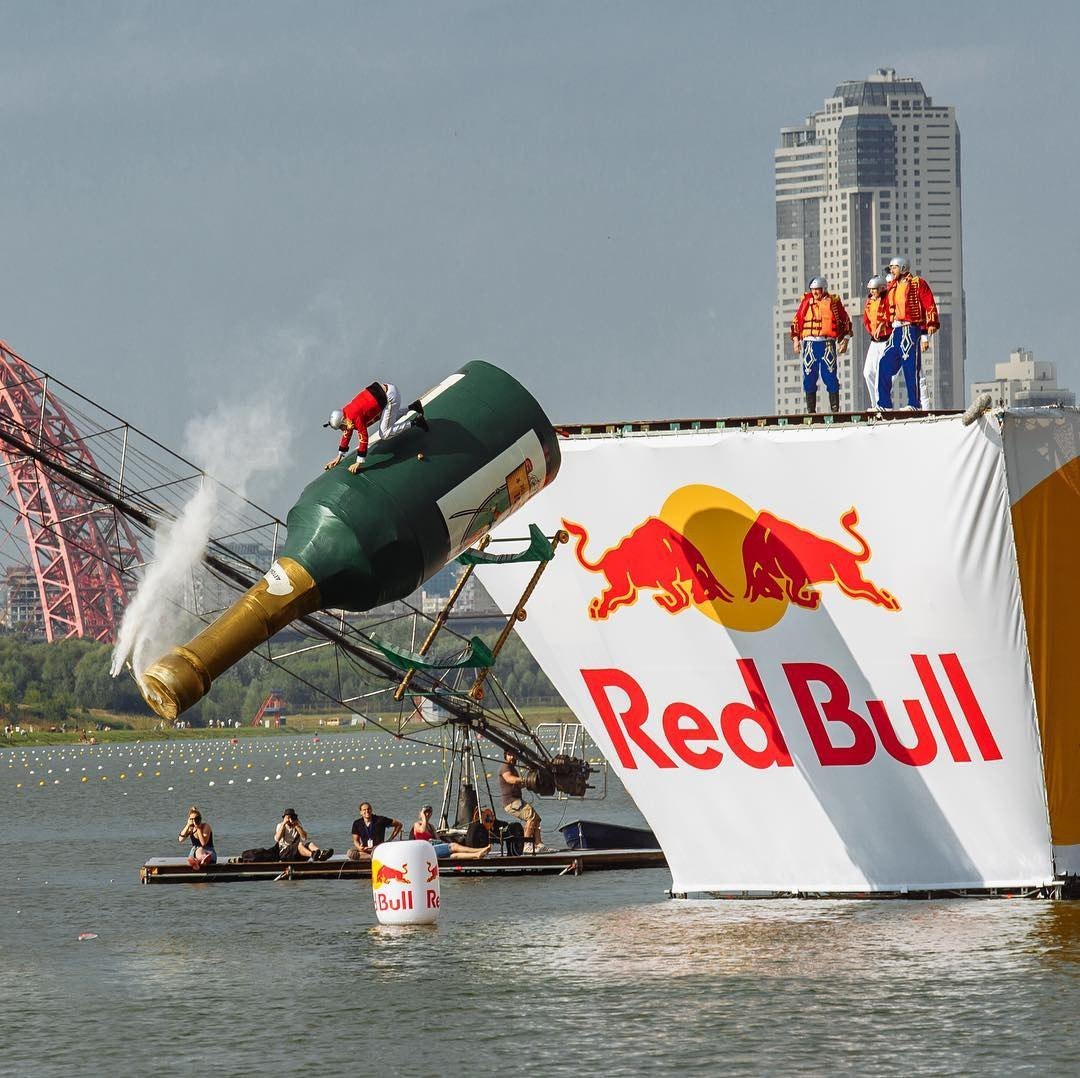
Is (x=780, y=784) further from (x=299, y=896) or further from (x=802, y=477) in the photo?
(x=299, y=896)

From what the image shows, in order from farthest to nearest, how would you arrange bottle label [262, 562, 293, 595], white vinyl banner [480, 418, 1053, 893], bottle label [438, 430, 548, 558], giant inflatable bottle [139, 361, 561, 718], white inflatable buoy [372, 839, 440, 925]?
white inflatable buoy [372, 839, 440, 925]
white vinyl banner [480, 418, 1053, 893]
bottle label [438, 430, 548, 558]
bottle label [262, 562, 293, 595]
giant inflatable bottle [139, 361, 561, 718]

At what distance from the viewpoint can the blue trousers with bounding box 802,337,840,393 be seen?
36281 millimetres

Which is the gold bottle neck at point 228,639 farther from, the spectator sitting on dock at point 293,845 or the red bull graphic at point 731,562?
the spectator sitting on dock at point 293,845

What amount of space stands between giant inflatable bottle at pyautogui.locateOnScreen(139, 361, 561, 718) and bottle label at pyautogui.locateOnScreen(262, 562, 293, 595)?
0.6 inches

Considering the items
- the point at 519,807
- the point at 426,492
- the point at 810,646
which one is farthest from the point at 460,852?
the point at 426,492

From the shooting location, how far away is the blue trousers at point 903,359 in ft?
117

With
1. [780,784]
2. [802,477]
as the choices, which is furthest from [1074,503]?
[780,784]

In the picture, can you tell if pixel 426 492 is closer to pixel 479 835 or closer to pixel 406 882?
pixel 406 882

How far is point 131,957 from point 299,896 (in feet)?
26.1

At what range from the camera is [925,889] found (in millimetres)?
33594

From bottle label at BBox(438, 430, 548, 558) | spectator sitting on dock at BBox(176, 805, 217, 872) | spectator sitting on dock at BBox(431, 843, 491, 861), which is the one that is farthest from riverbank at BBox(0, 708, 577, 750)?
bottle label at BBox(438, 430, 548, 558)

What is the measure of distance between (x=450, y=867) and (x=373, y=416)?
1774 cm

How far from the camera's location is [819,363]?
36688mm

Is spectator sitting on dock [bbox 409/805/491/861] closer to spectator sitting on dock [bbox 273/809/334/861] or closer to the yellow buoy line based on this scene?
spectator sitting on dock [bbox 273/809/334/861]
